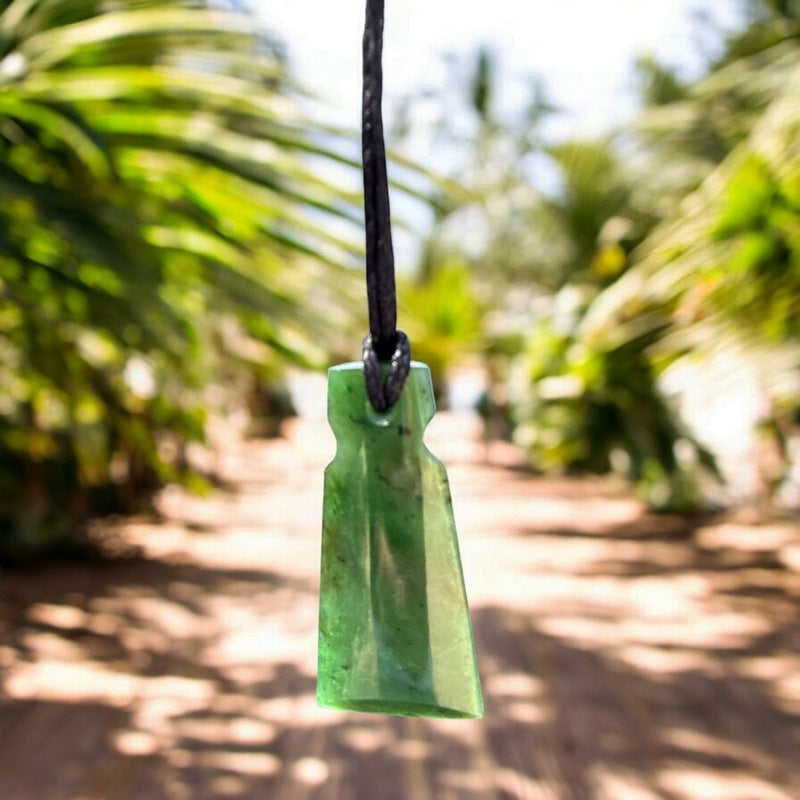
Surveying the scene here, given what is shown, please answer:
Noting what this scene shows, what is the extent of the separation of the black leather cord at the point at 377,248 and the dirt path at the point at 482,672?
2004 millimetres

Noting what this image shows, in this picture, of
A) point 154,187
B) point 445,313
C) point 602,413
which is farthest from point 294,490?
point 154,187

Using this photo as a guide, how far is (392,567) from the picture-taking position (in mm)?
641

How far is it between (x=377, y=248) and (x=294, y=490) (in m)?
6.79

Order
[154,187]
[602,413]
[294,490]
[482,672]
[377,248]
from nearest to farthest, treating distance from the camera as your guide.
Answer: [377,248], [154,187], [482,672], [602,413], [294,490]

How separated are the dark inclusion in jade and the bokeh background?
105cm

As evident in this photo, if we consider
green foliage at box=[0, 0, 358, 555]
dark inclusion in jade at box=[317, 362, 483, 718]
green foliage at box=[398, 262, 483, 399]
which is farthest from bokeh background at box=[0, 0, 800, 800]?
green foliage at box=[398, 262, 483, 399]

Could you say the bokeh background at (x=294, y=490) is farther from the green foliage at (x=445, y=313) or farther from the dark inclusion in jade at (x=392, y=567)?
the green foliage at (x=445, y=313)

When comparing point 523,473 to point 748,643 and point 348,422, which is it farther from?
point 348,422

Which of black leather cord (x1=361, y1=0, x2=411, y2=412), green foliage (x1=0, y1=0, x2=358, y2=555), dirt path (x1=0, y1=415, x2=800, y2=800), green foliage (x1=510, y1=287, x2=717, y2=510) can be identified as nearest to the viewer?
black leather cord (x1=361, y1=0, x2=411, y2=412)

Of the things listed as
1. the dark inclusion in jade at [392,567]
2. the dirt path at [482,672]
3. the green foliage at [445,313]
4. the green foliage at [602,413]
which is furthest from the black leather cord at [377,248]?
the green foliage at [445,313]

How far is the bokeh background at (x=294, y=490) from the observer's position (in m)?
1.79

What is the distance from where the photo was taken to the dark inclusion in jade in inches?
25.1

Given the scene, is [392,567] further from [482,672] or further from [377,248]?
[482,672]

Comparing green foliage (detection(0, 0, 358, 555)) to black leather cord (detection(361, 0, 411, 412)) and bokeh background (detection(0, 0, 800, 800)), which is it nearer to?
bokeh background (detection(0, 0, 800, 800))
